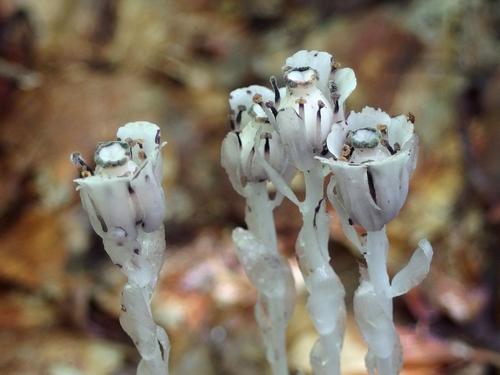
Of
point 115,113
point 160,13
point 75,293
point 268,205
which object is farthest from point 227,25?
point 268,205

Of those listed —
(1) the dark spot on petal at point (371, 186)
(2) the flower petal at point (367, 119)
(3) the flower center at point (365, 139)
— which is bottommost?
(1) the dark spot on petal at point (371, 186)

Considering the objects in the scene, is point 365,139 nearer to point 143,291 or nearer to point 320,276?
point 320,276

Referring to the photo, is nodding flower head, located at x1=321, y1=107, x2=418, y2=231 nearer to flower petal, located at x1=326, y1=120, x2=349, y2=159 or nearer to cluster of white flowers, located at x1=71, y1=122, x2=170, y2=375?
flower petal, located at x1=326, y1=120, x2=349, y2=159

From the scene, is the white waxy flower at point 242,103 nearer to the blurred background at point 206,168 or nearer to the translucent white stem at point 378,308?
the translucent white stem at point 378,308

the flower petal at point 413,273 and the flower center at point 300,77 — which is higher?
the flower center at point 300,77

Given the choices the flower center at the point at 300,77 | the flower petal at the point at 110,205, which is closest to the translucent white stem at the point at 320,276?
the flower center at the point at 300,77

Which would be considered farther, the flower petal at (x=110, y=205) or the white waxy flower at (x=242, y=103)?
the white waxy flower at (x=242, y=103)
